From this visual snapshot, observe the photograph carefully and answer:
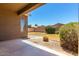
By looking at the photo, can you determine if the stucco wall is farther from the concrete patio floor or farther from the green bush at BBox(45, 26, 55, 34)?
the green bush at BBox(45, 26, 55, 34)

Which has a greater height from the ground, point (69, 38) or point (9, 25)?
point (9, 25)

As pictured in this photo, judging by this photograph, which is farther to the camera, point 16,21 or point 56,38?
point 16,21

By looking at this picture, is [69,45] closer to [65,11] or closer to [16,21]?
[65,11]

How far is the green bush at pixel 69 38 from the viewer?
16.1 feet

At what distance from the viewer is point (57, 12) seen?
18.2 feet

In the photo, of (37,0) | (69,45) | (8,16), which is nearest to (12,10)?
(8,16)

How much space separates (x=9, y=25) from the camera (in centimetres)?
874

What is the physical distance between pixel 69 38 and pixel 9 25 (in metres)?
4.68

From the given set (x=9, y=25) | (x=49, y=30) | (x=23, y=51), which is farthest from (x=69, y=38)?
(x=9, y=25)

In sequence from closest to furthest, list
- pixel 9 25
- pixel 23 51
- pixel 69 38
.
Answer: pixel 69 38, pixel 23 51, pixel 9 25

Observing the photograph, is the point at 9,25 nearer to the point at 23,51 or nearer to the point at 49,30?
the point at 23,51

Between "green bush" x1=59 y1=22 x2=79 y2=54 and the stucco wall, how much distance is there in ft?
11.0

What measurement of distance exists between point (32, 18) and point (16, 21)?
3116 mm

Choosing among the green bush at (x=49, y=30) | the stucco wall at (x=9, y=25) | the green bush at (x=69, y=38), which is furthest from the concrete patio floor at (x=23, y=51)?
the stucco wall at (x=9, y=25)
